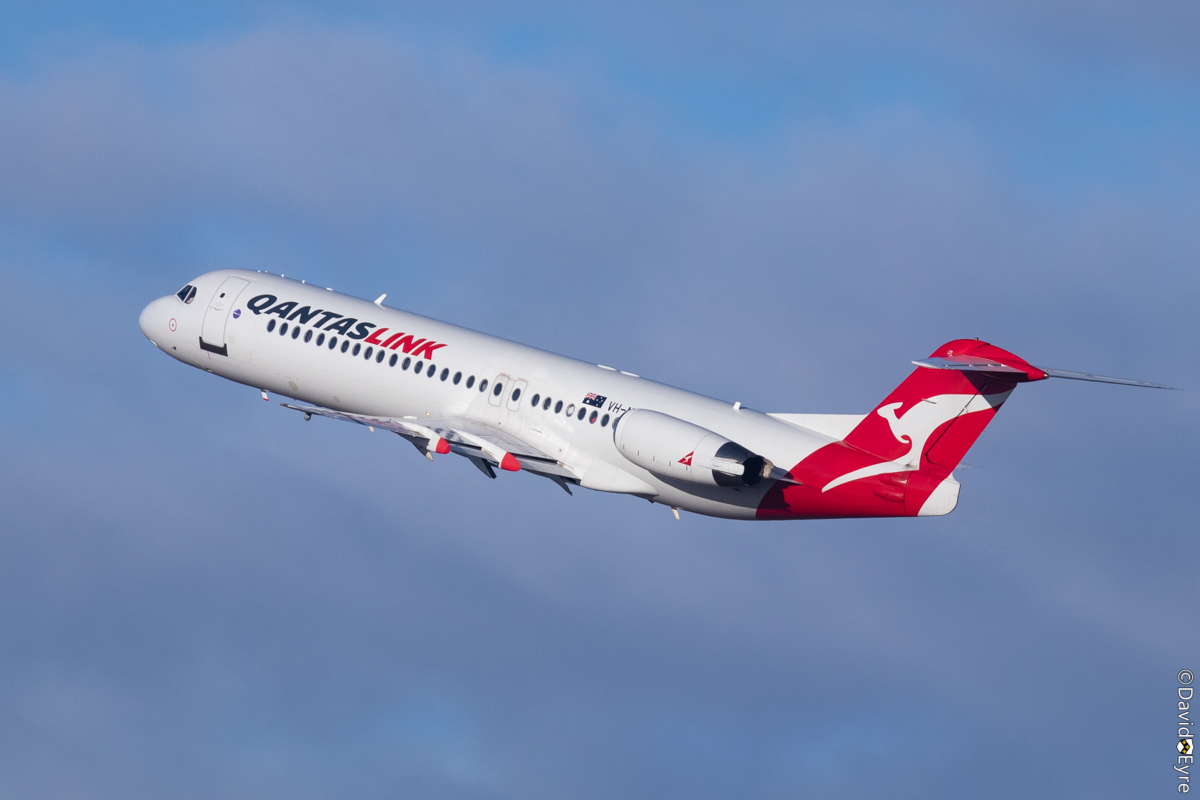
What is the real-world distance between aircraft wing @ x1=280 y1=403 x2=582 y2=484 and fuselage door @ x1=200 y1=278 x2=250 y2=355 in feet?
21.4

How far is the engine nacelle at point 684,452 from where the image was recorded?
135 ft

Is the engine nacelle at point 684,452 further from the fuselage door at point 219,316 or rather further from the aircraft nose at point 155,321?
the aircraft nose at point 155,321

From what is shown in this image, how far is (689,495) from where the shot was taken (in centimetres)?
4312

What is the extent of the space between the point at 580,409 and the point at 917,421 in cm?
851

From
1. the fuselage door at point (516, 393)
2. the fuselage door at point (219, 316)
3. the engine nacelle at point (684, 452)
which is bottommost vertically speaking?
the engine nacelle at point (684, 452)

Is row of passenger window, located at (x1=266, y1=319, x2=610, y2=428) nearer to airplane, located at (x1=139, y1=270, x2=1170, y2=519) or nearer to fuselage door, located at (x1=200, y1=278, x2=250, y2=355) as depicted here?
airplane, located at (x1=139, y1=270, x2=1170, y2=519)

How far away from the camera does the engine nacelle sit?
4116cm

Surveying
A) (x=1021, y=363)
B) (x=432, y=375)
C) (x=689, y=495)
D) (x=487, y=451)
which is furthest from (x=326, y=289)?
(x=1021, y=363)

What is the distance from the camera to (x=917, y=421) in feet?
133

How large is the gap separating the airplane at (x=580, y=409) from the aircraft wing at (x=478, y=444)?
0.05 m

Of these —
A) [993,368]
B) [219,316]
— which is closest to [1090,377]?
[993,368]

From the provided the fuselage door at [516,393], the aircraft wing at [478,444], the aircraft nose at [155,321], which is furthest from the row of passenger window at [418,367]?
the aircraft nose at [155,321]

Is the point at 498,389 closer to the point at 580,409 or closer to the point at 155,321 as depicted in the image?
the point at 580,409

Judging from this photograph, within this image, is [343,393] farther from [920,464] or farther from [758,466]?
[920,464]
